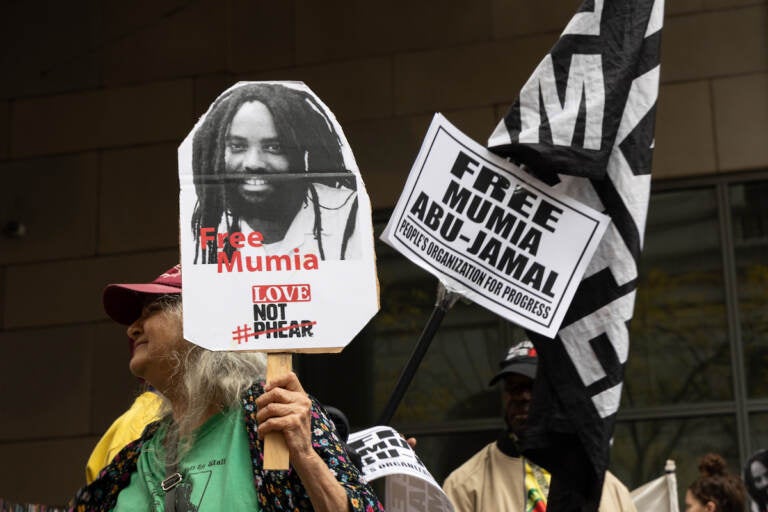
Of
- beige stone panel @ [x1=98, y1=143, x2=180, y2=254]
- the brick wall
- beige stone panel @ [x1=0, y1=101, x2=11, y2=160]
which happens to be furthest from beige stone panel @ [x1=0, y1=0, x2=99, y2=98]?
beige stone panel @ [x1=98, y1=143, x2=180, y2=254]

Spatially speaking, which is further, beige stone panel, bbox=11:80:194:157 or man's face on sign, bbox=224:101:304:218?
beige stone panel, bbox=11:80:194:157

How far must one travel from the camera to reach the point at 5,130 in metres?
10.1

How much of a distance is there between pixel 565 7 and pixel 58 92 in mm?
3697

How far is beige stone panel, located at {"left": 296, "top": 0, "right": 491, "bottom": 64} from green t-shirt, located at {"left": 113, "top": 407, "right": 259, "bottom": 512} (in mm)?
6082

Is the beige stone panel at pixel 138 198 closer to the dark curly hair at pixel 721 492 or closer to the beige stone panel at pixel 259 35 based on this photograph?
the beige stone panel at pixel 259 35

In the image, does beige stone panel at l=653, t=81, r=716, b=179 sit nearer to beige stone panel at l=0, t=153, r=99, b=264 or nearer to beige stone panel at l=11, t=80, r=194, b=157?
beige stone panel at l=11, t=80, r=194, b=157

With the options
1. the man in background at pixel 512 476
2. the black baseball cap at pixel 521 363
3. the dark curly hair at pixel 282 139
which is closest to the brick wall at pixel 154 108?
the black baseball cap at pixel 521 363

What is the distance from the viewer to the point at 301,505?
3.37 meters

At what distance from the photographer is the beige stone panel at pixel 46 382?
947cm

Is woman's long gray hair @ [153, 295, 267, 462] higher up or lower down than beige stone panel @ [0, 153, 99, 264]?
lower down

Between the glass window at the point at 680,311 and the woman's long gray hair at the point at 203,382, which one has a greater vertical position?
the glass window at the point at 680,311

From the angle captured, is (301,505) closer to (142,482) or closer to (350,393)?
(142,482)

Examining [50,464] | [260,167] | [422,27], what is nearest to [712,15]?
[422,27]

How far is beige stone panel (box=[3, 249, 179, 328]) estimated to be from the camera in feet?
31.4
